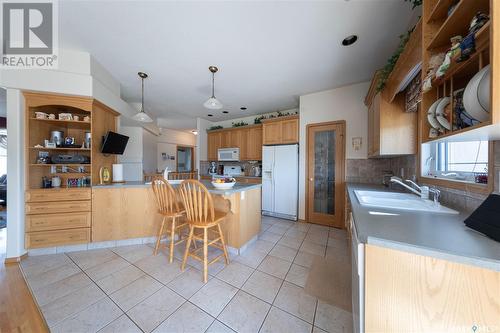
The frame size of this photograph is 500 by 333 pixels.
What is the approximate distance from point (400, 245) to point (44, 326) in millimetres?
2395

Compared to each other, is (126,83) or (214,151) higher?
(126,83)

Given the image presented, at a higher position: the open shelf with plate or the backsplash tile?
the open shelf with plate

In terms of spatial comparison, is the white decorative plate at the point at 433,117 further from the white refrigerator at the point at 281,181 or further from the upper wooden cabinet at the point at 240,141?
the upper wooden cabinet at the point at 240,141

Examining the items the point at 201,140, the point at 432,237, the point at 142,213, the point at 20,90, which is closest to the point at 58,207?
the point at 142,213

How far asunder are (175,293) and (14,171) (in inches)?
101

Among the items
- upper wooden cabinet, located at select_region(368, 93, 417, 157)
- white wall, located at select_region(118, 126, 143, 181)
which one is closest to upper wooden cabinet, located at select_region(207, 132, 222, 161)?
white wall, located at select_region(118, 126, 143, 181)

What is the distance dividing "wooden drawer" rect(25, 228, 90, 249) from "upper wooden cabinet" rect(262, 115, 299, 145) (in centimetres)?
346

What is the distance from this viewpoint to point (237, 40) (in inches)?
78.3

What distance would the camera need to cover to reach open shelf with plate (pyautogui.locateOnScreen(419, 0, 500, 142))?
0.57 m

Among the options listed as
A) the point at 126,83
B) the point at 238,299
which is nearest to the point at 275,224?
the point at 238,299

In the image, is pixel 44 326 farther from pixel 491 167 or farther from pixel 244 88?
pixel 244 88

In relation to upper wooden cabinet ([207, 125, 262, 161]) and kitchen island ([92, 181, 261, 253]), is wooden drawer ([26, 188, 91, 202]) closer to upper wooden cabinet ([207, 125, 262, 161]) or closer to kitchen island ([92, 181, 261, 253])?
kitchen island ([92, 181, 261, 253])

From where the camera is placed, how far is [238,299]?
4.88 ft

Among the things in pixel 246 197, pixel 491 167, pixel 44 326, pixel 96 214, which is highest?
pixel 491 167
